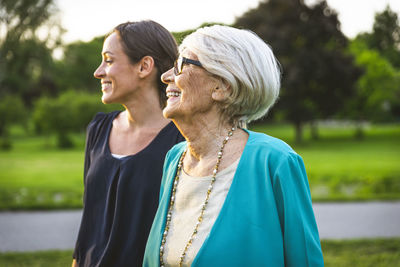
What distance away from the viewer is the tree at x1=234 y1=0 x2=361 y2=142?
3003 cm

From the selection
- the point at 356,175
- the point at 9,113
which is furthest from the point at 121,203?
the point at 9,113

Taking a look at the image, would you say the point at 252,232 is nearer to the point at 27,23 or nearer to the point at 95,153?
the point at 95,153

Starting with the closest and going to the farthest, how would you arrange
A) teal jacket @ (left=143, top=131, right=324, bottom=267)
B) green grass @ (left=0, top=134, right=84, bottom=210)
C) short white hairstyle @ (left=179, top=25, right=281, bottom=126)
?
teal jacket @ (left=143, top=131, right=324, bottom=267) → short white hairstyle @ (left=179, top=25, right=281, bottom=126) → green grass @ (left=0, top=134, right=84, bottom=210)

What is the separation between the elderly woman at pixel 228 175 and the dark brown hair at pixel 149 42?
0.45m

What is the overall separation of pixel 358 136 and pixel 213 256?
3860 centimetres

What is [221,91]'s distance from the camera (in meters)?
1.94

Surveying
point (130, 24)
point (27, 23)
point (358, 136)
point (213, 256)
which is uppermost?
point (27, 23)

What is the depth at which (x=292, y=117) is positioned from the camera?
103ft

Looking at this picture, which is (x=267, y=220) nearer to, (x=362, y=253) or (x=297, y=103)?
(x=362, y=253)

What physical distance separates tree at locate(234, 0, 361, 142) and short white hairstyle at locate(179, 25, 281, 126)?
28433 mm

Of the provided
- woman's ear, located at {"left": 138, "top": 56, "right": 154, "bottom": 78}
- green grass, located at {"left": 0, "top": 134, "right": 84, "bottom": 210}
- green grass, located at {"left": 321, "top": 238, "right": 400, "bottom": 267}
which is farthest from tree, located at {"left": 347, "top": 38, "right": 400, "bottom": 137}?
woman's ear, located at {"left": 138, "top": 56, "right": 154, "bottom": 78}

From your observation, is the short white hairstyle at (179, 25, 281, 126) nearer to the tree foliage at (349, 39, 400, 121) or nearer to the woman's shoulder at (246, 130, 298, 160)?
the woman's shoulder at (246, 130, 298, 160)

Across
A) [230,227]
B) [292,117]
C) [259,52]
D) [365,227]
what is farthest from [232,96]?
[292,117]

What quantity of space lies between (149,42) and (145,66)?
0.47 ft
